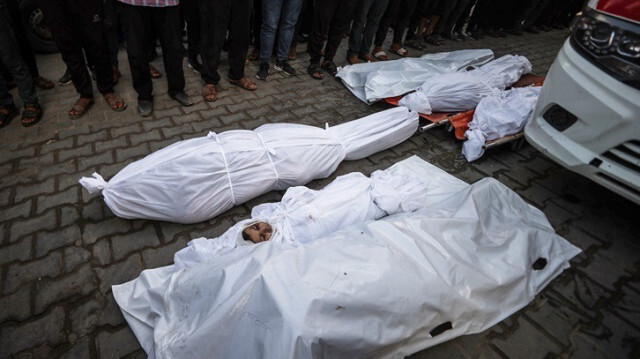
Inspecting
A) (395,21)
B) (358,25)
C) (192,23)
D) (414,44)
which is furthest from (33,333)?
(414,44)

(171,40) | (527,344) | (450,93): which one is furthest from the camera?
(450,93)

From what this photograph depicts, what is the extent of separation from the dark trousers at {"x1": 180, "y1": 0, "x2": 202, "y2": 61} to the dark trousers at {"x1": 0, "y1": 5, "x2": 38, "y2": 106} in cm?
156

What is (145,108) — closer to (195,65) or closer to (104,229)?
(195,65)

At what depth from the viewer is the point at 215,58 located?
3527mm

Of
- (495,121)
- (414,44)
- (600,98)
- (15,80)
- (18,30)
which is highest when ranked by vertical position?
(600,98)

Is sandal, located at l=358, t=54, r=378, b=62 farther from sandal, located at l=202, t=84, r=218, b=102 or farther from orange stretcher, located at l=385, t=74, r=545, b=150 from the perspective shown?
sandal, located at l=202, t=84, r=218, b=102

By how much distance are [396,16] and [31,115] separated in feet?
15.7

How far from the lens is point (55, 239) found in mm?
2012

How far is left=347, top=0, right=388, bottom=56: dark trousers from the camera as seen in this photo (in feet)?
14.7

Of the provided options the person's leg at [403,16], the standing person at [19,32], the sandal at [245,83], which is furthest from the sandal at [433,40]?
the standing person at [19,32]

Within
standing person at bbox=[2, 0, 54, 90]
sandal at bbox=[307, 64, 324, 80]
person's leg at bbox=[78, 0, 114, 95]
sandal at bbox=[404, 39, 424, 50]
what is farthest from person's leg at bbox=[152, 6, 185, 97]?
sandal at bbox=[404, 39, 424, 50]

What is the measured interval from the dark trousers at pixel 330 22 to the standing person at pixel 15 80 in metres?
3.00

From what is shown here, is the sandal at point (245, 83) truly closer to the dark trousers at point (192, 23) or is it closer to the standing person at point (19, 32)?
the dark trousers at point (192, 23)

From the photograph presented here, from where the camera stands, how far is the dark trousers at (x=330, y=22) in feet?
13.2
